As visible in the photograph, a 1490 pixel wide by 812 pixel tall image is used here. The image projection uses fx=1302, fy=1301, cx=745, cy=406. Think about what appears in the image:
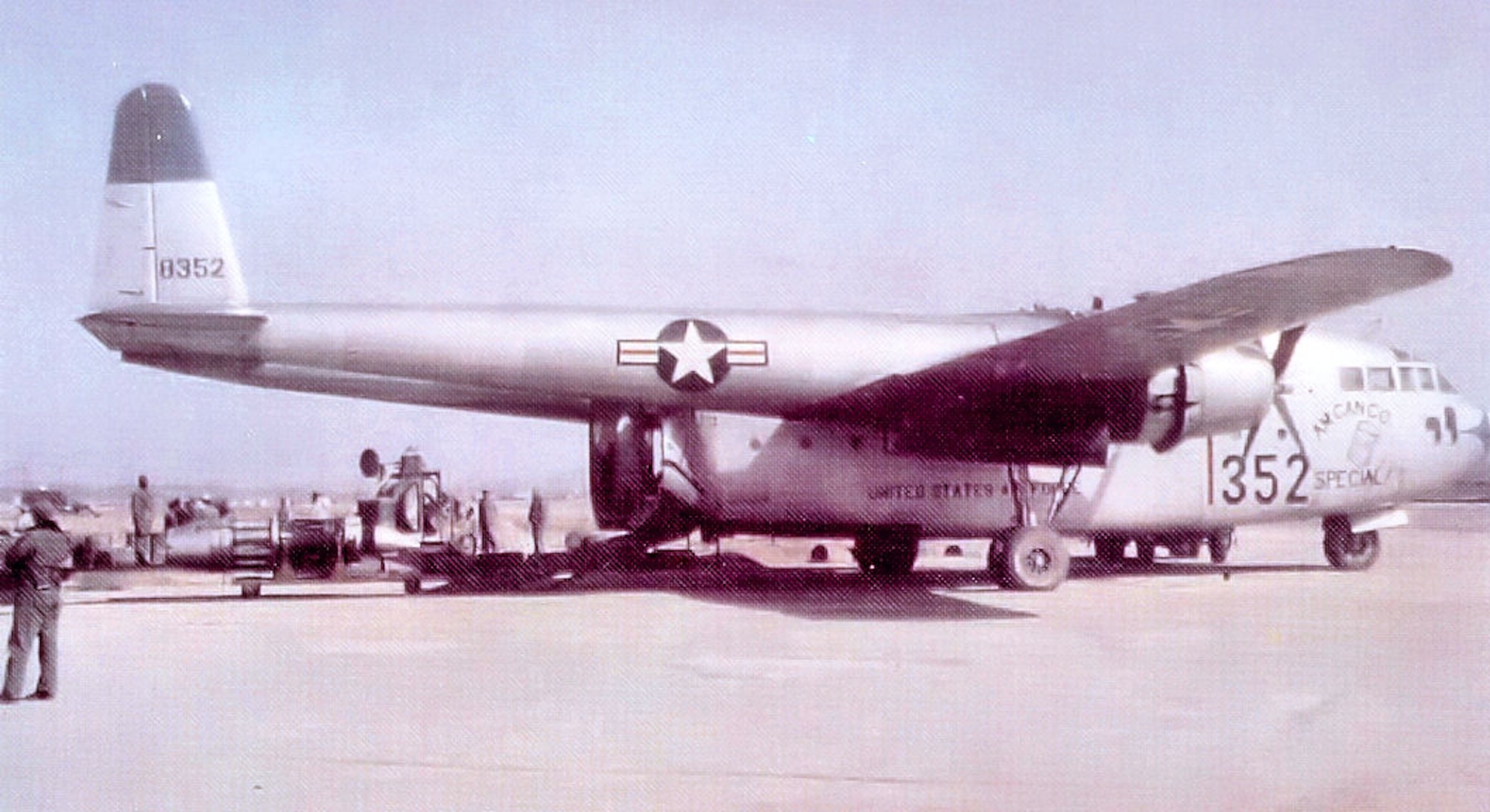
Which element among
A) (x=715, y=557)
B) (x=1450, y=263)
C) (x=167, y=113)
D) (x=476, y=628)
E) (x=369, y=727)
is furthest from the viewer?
(x=715, y=557)

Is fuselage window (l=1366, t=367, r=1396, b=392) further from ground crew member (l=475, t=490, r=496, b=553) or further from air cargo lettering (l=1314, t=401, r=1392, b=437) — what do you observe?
ground crew member (l=475, t=490, r=496, b=553)

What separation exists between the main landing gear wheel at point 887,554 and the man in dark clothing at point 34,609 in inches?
399

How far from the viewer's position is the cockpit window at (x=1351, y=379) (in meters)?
16.9

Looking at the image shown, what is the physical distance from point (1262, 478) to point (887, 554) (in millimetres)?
4851

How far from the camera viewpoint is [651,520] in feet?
52.3

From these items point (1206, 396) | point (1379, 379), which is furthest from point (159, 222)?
point (1379, 379)

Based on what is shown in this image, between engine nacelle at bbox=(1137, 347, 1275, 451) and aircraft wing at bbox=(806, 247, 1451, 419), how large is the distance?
0.76 feet

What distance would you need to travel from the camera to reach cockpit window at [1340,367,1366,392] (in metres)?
16.9

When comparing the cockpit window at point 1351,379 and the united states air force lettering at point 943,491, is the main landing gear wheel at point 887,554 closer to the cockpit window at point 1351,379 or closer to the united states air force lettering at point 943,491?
the united states air force lettering at point 943,491

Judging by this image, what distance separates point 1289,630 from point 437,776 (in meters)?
7.93

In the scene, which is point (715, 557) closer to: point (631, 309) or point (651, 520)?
point (651, 520)

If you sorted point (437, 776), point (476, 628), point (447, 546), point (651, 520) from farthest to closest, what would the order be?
point (447, 546), point (651, 520), point (476, 628), point (437, 776)

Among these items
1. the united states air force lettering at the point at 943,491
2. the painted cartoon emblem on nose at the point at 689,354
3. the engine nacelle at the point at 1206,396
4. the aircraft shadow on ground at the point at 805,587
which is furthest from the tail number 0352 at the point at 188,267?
the engine nacelle at the point at 1206,396

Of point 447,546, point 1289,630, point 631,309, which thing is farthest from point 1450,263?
point 447,546
